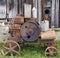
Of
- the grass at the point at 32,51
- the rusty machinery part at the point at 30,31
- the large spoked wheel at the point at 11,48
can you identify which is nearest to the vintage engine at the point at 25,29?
the rusty machinery part at the point at 30,31

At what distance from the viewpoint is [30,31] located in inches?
359

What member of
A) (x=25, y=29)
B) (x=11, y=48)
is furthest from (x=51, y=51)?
(x=11, y=48)

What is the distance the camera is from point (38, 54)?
9.27 metres

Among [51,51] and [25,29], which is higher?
[25,29]

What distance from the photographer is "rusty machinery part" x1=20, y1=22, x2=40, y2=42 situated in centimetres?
914

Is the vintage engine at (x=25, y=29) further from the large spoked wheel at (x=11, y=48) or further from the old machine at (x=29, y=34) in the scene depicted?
the large spoked wheel at (x=11, y=48)

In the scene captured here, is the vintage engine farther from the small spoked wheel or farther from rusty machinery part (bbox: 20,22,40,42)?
the small spoked wheel

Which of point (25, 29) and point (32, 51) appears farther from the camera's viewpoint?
point (32, 51)

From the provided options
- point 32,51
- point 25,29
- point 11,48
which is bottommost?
point 32,51

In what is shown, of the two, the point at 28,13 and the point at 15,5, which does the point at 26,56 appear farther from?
the point at 15,5

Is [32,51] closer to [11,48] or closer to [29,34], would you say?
[29,34]

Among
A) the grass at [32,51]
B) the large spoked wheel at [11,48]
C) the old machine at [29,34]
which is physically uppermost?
the old machine at [29,34]

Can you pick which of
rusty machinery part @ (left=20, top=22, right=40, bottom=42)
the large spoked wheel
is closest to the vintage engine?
rusty machinery part @ (left=20, top=22, right=40, bottom=42)

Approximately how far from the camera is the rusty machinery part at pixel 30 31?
9.14 m
